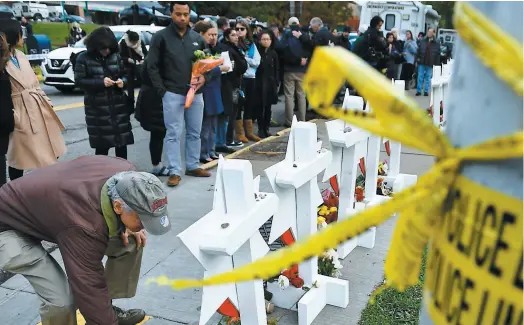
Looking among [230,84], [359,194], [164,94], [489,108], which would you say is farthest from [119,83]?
[489,108]

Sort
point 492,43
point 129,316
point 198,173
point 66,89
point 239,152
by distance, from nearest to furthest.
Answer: point 492,43 → point 129,316 → point 198,173 → point 239,152 → point 66,89

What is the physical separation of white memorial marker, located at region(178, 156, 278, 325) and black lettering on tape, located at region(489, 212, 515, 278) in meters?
1.39

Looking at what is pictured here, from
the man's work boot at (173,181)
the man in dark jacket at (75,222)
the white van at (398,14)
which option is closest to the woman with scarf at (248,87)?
the man's work boot at (173,181)

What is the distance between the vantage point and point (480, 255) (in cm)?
82

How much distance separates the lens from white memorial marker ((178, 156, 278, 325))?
2121mm

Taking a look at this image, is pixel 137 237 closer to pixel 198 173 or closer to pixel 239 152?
pixel 198 173

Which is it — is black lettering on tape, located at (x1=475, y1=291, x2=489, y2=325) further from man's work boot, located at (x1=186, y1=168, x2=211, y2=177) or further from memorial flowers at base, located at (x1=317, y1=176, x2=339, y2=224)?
man's work boot, located at (x1=186, y1=168, x2=211, y2=177)

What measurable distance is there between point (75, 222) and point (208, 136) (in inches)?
168

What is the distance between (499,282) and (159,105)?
516 cm

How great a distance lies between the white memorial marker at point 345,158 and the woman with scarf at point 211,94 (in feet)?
8.34

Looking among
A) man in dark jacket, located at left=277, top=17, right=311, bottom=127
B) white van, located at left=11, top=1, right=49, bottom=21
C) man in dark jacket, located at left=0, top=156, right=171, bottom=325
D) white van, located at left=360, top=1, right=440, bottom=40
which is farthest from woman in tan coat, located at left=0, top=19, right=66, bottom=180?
white van, located at left=11, top=1, right=49, bottom=21

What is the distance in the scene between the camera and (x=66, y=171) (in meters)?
2.53

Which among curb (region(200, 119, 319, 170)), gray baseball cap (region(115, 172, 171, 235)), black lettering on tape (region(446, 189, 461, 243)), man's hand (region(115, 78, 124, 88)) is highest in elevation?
black lettering on tape (region(446, 189, 461, 243))

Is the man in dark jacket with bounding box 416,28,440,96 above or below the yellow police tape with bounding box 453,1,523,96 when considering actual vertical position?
below
